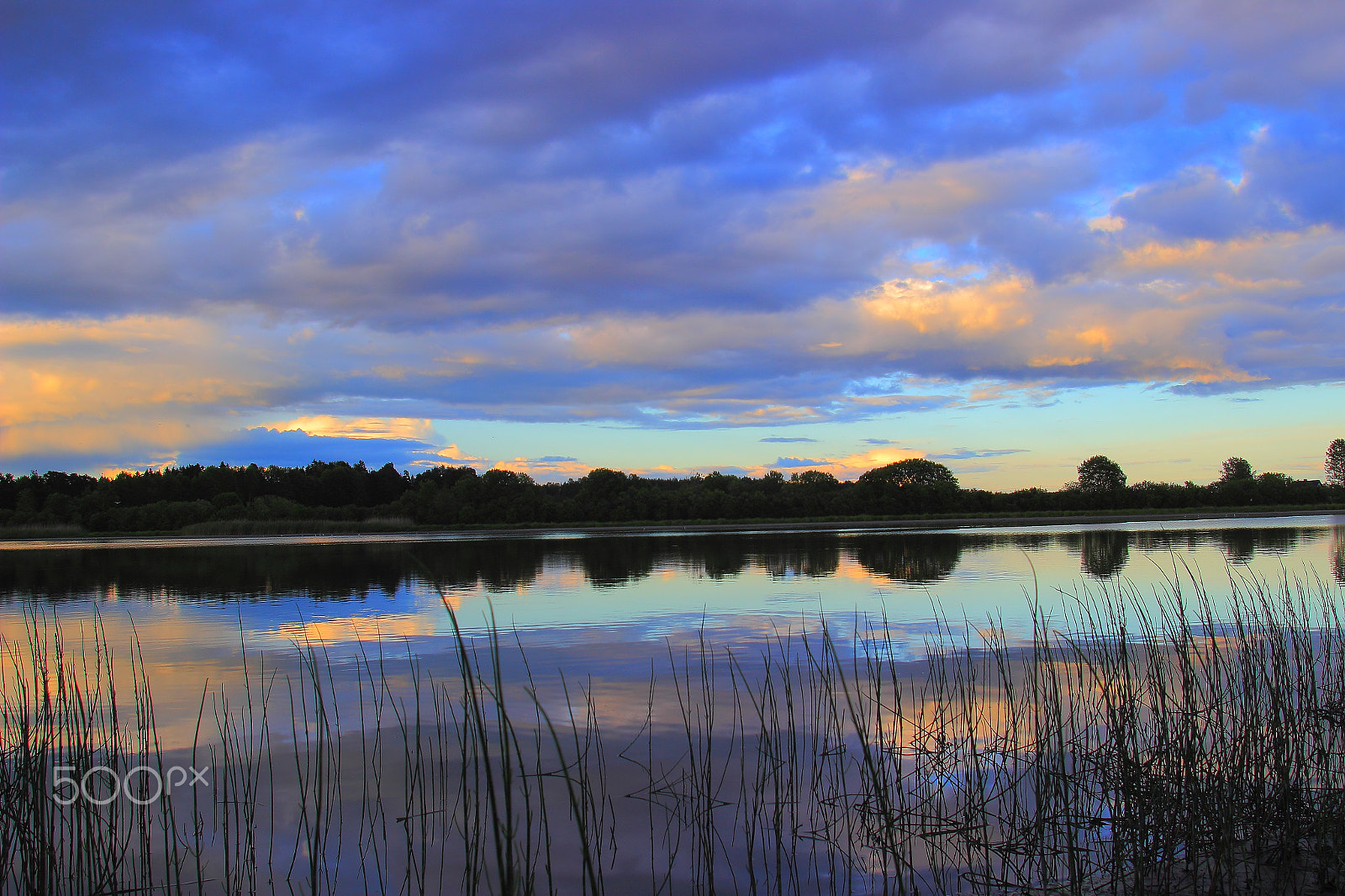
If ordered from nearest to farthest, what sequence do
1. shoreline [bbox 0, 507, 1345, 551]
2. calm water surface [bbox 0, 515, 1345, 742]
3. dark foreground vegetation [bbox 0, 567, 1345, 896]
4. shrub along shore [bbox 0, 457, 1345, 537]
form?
dark foreground vegetation [bbox 0, 567, 1345, 896]
calm water surface [bbox 0, 515, 1345, 742]
shoreline [bbox 0, 507, 1345, 551]
shrub along shore [bbox 0, 457, 1345, 537]

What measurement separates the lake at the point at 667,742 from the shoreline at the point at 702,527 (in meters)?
42.2

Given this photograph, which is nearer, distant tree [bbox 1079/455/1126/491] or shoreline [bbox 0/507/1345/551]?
shoreline [bbox 0/507/1345/551]

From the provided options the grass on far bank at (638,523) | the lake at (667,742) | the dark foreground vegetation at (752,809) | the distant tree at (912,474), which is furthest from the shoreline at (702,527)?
the dark foreground vegetation at (752,809)

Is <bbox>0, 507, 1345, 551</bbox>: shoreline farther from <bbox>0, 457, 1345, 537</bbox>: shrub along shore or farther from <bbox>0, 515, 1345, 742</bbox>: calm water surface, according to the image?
<bbox>0, 515, 1345, 742</bbox>: calm water surface

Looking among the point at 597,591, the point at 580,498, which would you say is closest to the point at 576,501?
the point at 580,498

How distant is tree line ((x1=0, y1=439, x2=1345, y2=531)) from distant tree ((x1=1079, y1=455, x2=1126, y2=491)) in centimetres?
16

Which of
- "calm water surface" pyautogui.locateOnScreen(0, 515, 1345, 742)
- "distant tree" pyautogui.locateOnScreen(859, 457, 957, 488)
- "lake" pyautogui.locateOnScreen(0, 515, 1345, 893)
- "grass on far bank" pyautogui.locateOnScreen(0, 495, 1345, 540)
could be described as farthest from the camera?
"distant tree" pyautogui.locateOnScreen(859, 457, 957, 488)

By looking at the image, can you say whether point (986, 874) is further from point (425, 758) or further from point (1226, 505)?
point (1226, 505)

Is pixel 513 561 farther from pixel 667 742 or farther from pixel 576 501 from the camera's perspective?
pixel 576 501

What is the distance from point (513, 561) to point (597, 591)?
1088 centimetres

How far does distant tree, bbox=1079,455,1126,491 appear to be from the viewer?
101 metres

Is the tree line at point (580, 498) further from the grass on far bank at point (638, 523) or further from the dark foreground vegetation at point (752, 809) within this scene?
the dark foreground vegetation at point (752, 809)

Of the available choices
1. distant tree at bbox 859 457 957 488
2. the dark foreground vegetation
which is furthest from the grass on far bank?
the dark foreground vegetation

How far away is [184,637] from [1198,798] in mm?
14397
